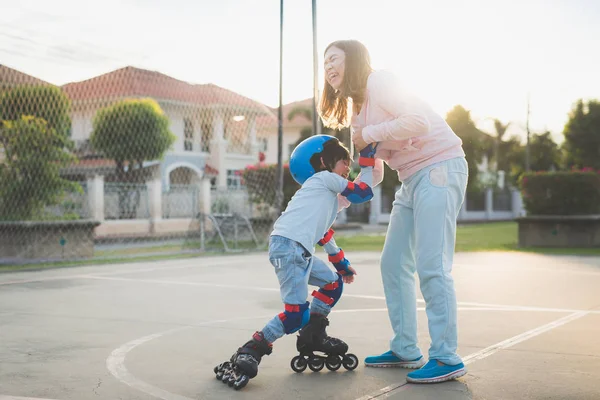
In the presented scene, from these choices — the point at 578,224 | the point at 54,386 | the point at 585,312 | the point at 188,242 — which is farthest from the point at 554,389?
the point at 188,242

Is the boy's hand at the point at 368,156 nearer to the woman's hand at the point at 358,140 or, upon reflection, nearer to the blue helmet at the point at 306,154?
the woman's hand at the point at 358,140

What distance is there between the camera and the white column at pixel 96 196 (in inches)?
794

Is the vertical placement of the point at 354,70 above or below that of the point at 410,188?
above

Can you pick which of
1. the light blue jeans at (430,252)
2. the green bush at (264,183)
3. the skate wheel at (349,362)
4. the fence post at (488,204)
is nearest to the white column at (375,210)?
the fence post at (488,204)

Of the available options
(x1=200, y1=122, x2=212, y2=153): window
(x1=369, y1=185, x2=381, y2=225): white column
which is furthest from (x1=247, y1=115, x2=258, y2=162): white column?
(x1=369, y1=185, x2=381, y2=225): white column

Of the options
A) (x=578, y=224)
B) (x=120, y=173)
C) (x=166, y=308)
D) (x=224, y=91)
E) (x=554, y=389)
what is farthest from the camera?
(x=120, y=173)

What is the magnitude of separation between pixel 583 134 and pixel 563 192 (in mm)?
21650

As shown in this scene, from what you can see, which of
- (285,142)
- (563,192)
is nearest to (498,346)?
(563,192)

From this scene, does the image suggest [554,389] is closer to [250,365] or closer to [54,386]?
[250,365]

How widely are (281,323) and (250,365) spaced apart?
296 millimetres

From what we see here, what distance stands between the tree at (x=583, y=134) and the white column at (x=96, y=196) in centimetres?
2445

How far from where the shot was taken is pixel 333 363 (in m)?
4.47

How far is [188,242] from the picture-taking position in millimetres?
19109

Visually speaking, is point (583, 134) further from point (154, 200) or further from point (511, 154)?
point (511, 154)
